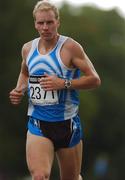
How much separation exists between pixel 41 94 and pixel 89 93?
4900 centimetres

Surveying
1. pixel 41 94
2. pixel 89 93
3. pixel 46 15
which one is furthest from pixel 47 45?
pixel 89 93

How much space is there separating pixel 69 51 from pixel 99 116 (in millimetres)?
53570

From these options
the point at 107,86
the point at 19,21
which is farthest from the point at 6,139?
the point at 107,86

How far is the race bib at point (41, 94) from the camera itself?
1125 centimetres

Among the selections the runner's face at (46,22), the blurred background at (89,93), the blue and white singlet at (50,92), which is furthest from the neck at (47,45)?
the blurred background at (89,93)

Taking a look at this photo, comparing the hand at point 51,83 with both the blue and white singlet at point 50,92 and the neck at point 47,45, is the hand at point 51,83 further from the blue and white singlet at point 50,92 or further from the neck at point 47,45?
the neck at point 47,45

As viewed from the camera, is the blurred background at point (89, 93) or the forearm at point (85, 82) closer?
the forearm at point (85, 82)

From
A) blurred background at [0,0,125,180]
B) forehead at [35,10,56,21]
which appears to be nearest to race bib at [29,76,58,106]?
forehead at [35,10,56,21]

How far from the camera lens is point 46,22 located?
1109 centimetres

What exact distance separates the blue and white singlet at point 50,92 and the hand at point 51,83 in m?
0.18

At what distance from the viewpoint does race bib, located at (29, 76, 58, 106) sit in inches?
443

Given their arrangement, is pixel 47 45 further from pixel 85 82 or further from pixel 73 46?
pixel 85 82

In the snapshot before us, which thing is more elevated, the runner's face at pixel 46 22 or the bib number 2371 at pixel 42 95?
the runner's face at pixel 46 22

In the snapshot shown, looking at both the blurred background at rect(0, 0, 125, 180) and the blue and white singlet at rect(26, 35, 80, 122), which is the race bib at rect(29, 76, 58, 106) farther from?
the blurred background at rect(0, 0, 125, 180)
